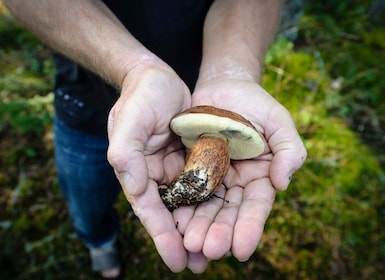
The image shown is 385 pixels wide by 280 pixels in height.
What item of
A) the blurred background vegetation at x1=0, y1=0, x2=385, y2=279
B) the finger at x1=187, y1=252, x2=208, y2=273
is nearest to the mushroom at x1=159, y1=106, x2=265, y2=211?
the finger at x1=187, y1=252, x2=208, y2=273

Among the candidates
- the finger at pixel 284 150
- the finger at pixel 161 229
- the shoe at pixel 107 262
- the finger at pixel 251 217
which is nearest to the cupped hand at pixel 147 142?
the finger at pixel 161 229

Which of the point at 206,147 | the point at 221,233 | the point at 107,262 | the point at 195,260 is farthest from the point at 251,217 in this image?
the point at 107,262

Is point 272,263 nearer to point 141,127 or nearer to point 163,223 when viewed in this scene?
point 163,223

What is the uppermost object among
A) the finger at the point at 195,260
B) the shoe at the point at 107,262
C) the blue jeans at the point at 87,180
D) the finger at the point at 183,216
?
the finger at the point at 183,216

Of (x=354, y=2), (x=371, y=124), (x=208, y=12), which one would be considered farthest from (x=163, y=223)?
(x=354, y=2)

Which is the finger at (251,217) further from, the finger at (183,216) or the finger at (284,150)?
the finger at (183,216)

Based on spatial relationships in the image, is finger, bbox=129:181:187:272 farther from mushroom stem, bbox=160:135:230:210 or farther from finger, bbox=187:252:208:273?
mushroom stem, bbox=160:135:230:210
